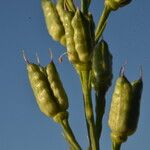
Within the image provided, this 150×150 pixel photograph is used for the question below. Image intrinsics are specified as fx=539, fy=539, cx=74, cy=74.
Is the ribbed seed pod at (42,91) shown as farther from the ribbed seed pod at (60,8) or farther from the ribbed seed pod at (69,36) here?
the ribbed seed pod at (60,8)

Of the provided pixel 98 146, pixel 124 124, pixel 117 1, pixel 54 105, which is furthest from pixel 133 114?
pixel 117 1

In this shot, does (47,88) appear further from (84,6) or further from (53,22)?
(84,6)

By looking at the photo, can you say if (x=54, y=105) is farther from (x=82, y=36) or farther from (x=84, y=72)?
(x=82, y=36)

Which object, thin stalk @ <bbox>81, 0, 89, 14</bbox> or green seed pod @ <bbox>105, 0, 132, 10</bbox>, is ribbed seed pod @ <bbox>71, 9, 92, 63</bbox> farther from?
green seed pod @ <bbox>105, 0, 132, 10</bbox>

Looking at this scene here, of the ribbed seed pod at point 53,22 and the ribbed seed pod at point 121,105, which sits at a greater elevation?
the ribbed seed pod at point 53,22

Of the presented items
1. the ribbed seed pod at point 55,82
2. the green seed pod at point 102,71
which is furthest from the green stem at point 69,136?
the green seed pod at point 102,71

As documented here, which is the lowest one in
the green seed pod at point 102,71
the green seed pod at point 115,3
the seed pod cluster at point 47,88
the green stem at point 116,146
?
the green stem at point 116,146

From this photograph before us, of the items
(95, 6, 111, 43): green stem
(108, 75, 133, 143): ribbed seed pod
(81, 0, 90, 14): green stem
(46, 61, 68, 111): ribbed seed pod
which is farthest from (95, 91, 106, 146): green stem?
(81, 0, 90, 14): green stem

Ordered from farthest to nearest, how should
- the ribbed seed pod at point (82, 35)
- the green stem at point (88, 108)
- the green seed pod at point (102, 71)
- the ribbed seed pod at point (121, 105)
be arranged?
the green seed pod at point (102, 71)
the green stem at point (88, 108)
the ribbed seed pod at point (121, 105)
the ribbed seed pod at point (82, 35)
